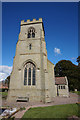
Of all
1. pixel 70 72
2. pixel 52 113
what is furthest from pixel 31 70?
pixel 70 72

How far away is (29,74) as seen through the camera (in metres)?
15.8

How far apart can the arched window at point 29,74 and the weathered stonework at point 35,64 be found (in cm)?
60

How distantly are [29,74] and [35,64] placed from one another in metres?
2.40

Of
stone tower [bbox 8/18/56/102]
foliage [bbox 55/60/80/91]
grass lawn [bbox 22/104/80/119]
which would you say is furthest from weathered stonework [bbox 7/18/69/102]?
foliage [bbox 55/60/80/91]

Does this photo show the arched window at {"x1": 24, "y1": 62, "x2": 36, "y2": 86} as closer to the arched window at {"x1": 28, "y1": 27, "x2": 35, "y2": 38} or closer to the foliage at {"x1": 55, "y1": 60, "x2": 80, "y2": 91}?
the arched window at {"x1": 28, "y1": 27, "x2": 35, "y2": 38}

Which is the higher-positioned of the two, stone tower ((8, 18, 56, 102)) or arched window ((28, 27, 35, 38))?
arched window ((28, 27, 35, 38))

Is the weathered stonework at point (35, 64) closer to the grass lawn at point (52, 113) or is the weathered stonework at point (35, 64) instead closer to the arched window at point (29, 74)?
the arched window at point (29, 74)

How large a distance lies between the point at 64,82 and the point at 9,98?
15.8 m

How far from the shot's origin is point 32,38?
60.3 feet

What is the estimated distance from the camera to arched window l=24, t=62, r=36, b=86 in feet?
50.2

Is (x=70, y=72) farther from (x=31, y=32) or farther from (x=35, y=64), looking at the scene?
(x=31, y=32)

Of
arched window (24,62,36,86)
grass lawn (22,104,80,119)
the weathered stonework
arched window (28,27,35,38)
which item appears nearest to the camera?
grass lawn (22,104,80,119)

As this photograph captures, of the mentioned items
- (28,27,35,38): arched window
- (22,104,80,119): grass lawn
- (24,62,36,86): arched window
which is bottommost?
(22,104,80,119): grass lawn

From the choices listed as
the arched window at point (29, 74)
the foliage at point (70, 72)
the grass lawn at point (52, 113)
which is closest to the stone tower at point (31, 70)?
the arched window at point (29, 74)
